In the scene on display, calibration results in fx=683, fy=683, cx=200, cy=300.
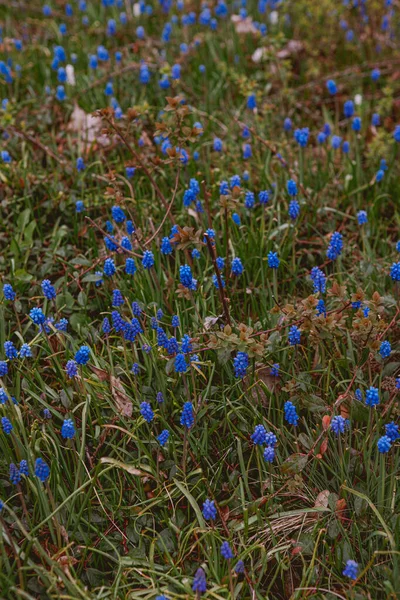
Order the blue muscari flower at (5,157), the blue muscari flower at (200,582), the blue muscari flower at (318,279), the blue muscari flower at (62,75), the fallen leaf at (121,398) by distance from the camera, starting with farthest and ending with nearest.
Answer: the blue muscari flower at (62,75), the blue muscari flower at (5,157), the blue muscari flower at (318,279), the fallen leaf at (121,398), the blue muscari flower at (200,582)

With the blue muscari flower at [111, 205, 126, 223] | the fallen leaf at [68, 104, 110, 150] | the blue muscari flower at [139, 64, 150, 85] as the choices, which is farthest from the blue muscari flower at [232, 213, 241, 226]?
the blue muscari flower at [139, 64, 150, 85]

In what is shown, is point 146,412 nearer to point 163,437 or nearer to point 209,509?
point 163,437

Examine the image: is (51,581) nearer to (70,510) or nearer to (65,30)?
(70,510)

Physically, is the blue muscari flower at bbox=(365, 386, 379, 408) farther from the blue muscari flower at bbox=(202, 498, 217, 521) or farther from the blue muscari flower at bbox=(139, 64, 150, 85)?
the blue muscari flower at bbox=(139, 64, 150, 85)

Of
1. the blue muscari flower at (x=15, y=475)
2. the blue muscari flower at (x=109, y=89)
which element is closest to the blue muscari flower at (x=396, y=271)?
the blue muscari flower at (x=15, y=475)

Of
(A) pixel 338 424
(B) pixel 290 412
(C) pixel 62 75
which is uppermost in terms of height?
(C) pixel 62 75

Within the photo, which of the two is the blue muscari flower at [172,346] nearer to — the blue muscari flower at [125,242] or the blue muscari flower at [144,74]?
the blue muscari flower at [125,242]

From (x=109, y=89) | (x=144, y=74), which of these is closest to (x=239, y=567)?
(x=109, y=89)

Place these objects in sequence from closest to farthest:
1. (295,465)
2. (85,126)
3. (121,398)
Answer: (295,465) → (121,398) → (85,126)
